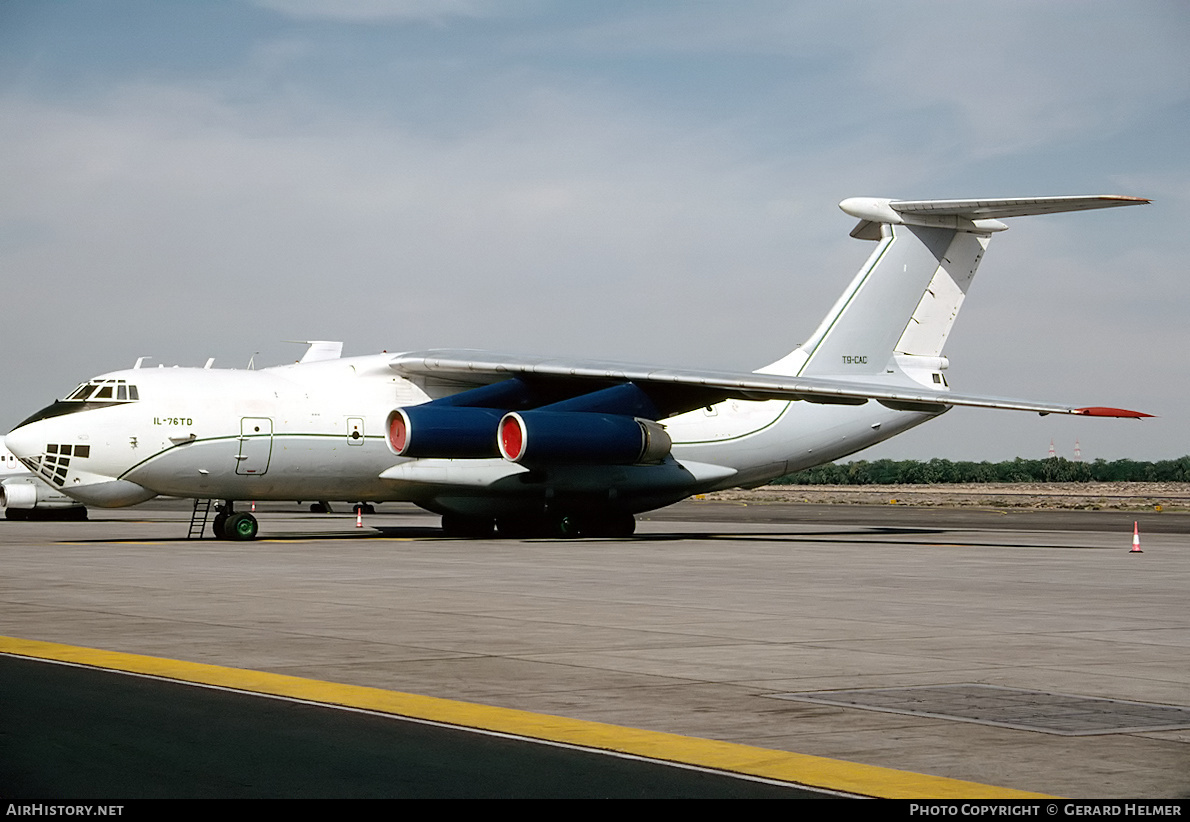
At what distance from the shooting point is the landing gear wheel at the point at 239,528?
24.7m

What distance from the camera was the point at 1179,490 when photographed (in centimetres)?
8700

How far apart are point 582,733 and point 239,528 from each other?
18972mm

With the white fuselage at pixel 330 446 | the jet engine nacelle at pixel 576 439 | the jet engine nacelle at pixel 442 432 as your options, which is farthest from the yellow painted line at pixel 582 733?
the jet engine nacelle at pixel 576 439

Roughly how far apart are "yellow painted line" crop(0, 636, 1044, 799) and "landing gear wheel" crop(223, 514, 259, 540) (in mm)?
15388

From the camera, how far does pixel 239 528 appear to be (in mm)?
24703

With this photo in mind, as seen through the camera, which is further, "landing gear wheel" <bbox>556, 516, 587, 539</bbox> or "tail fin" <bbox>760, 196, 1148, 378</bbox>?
"tail fin" <bbox>760, 196, 1148, 378</bbox>

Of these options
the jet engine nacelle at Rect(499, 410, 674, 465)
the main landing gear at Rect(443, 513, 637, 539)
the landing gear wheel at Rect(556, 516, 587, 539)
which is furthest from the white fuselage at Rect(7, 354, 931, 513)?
the jet engine nacelle at Rect(499, 410, 674, 465)

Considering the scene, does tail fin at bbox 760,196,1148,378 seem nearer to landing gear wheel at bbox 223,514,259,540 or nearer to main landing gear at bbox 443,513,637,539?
main landing gear at bbox 443,513,637,539

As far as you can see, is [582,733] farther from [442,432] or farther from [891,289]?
[891,289]

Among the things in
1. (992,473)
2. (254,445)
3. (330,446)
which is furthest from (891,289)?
(992,473)

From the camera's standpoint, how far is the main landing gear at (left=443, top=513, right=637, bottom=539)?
2722 centimetres

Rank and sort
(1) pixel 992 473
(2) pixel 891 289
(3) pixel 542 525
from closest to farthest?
(3) pixel 542 525 → (2) pixel 891 289 → (1) pixel 992 473

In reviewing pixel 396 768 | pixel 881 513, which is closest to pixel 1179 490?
pixel 881 513
